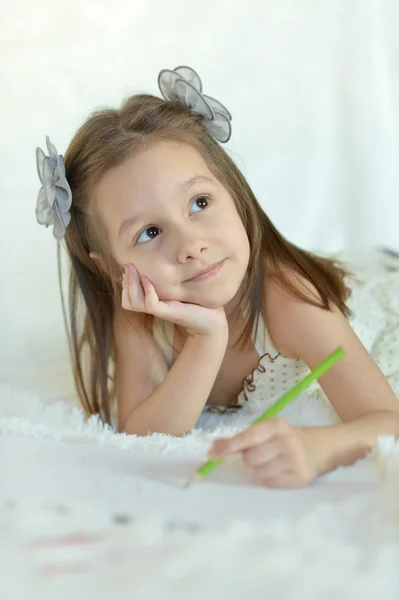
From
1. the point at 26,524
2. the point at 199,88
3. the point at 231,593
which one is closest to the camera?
the point at 231,593

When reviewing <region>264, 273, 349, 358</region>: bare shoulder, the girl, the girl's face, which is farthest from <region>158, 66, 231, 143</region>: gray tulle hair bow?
<region>264, 273, 349, 358</region>: bare shoulder

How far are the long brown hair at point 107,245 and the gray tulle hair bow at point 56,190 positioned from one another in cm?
2

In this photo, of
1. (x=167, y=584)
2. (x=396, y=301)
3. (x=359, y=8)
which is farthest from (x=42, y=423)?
(x=359, y=8)

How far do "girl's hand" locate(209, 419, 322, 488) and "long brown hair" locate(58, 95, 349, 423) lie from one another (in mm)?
347

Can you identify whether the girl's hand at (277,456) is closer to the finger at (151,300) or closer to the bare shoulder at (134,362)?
the finger at (151,300)

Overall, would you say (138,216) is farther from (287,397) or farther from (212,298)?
(287,397)

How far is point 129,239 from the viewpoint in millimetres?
1066

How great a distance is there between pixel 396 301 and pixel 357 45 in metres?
0.74

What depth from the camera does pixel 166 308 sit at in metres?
1.05

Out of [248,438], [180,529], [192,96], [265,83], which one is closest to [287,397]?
[248,438]

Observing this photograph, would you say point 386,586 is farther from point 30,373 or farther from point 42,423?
point 30,373

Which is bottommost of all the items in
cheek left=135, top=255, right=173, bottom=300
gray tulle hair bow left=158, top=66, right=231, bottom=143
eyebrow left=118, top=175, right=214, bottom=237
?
cheek left=135, top=255, right=173, bottom=300

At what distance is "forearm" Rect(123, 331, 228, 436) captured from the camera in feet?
3.62

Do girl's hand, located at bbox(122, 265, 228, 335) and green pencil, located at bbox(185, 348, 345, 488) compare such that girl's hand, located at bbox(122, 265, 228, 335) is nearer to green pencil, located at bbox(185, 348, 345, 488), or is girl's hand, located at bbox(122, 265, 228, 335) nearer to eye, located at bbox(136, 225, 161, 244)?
eye, located at bbox(136, 225, 161, 244)
